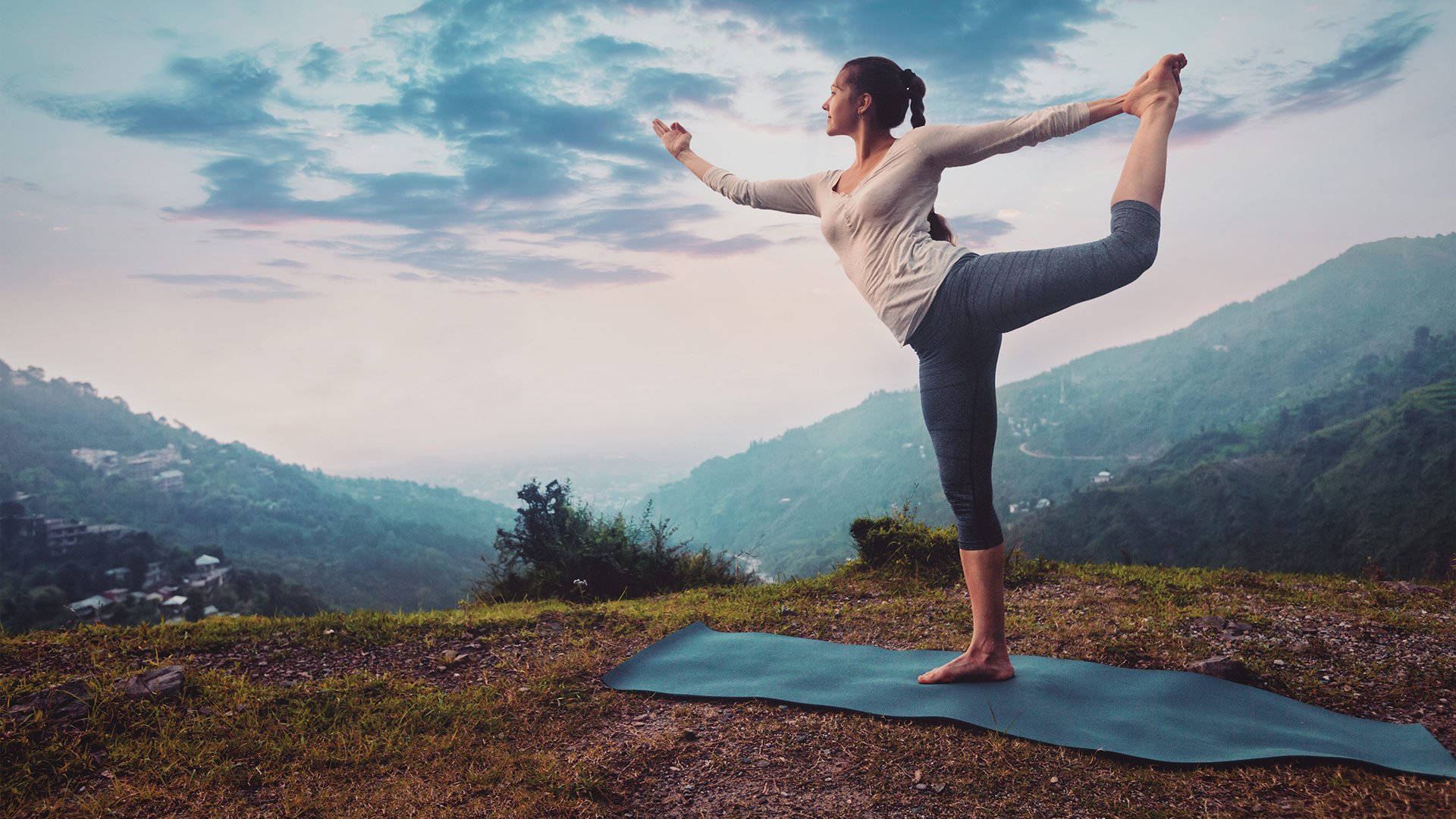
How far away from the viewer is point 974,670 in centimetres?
314

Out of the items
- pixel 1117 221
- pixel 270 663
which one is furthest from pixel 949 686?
pixel 270 663

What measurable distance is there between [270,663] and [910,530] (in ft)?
13.6

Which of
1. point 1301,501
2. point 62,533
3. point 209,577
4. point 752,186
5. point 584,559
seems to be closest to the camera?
point 752,186

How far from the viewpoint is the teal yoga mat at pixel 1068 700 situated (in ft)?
8.43

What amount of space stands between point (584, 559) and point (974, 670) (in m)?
4.05

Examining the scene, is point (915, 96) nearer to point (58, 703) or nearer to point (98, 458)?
point (58, 703)

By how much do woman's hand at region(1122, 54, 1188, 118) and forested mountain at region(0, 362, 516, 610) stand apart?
1509 centimetres

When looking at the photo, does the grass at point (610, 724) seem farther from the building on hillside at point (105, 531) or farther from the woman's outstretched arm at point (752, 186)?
the building on hillside at point (105, 531)

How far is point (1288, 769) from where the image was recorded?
2.41 meters

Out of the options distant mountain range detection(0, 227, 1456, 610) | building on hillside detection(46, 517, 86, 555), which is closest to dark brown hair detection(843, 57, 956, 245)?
distant mountain range detection(0, 227, 1456, 610)

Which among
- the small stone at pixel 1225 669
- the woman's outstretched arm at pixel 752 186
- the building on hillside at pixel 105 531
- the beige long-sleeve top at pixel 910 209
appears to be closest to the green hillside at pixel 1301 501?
the small stone at pixel 1225 669

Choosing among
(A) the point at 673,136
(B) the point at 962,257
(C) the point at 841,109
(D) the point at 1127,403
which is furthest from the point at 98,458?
(D) the point at 1127,403

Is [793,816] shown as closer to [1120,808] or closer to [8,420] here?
[1120,808]

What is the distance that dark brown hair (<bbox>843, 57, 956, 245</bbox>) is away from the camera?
10.4 feet
